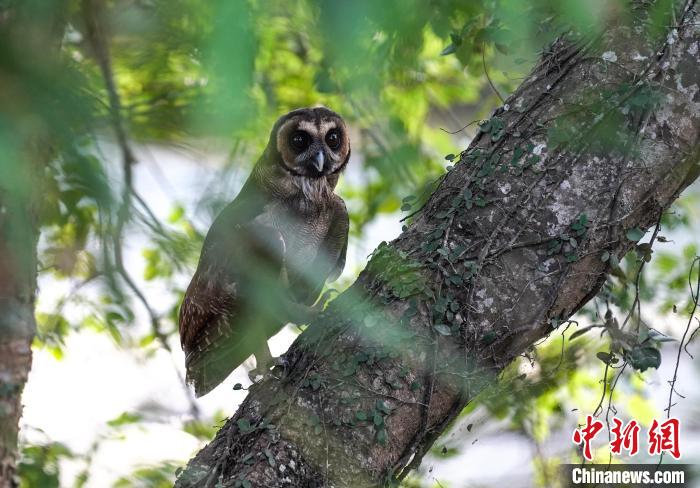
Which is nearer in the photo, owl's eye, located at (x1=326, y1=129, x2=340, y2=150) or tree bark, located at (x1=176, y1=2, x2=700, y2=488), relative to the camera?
tree bark, located at (x1=176, y1=2, x2=700, y2=488)

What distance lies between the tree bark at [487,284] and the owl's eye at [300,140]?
4.34 ft

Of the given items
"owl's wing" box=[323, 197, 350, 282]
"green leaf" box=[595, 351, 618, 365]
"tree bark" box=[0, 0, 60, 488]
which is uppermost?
"owl's wing" box=[323, 197, 350, 282]

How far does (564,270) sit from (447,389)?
0.51 m

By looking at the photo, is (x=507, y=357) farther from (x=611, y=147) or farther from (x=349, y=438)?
(x=611, y=147)

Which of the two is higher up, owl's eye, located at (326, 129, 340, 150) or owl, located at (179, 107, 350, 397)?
owl's eye, located at (326, 129, 340, 150)

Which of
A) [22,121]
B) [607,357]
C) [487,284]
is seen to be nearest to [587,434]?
[607,357]

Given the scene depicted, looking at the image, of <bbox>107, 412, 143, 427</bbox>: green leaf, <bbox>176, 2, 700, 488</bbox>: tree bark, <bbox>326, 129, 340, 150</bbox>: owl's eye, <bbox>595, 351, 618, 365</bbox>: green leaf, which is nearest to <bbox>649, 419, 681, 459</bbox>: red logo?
<bbox>595, 351, 618, 365</bbox>: green leaf

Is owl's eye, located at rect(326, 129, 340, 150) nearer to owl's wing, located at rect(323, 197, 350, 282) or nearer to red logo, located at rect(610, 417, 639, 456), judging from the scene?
owl's wing, located at rect(323, 197, 350, 282)

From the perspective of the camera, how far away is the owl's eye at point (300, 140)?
12.7 ft

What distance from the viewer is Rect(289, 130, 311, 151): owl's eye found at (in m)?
3.87

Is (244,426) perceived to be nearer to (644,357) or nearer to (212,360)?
(212,360)

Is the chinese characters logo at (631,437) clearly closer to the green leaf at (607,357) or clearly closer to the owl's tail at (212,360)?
the green leaf at (607,357)

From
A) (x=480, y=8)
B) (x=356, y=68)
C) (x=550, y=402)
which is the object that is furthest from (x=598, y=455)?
(x=356, y=68)

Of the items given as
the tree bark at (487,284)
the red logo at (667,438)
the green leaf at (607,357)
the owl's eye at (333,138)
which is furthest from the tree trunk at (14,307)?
the red logo at (667,438)
